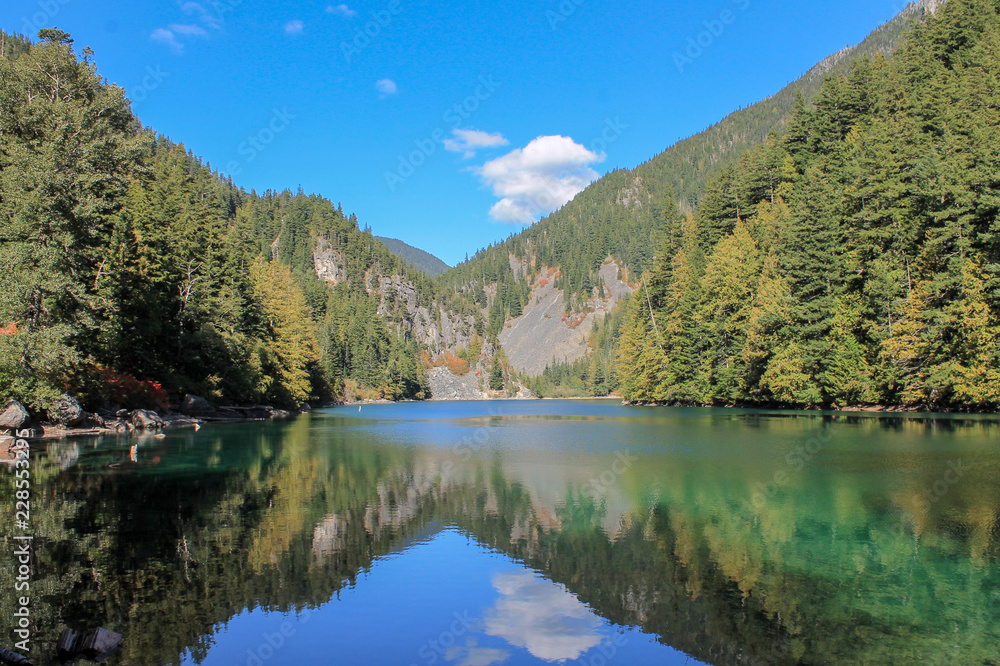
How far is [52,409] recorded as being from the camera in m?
35.2

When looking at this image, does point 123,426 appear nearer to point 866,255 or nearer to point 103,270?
point 103,270

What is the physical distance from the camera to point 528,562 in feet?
41.1

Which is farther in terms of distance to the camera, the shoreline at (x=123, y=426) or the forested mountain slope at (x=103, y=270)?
the shoreline at (x=123, y=426)

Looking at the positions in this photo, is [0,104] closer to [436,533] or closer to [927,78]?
[436,533]

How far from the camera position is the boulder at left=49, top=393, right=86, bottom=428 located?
117 feet

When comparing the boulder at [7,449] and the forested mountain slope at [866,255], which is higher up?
the forested mountain slope at [866,255]

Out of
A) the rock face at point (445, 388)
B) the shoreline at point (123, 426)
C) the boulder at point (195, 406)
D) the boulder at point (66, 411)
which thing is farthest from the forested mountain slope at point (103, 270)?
the rock face at point (445, 388)

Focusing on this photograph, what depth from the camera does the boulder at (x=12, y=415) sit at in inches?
1236

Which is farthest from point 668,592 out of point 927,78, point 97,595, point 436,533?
point 927,78

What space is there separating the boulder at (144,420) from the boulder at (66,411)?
507 cm

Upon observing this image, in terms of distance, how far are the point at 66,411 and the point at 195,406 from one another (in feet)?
54.5

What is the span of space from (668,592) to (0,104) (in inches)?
1599

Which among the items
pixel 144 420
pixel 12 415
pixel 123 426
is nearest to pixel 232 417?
pixel 144 420

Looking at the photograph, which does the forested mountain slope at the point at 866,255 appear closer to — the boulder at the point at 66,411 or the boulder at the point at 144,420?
the boulder at the point at 144,420
